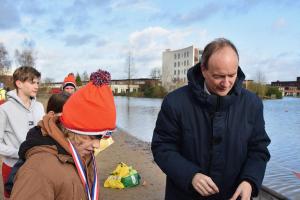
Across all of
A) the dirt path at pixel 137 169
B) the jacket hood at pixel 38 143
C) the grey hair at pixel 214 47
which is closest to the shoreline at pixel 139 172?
the dirt path at pixel 137 169

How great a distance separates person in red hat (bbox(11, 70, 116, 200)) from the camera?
6.05 ft

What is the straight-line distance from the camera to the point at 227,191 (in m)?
2.58

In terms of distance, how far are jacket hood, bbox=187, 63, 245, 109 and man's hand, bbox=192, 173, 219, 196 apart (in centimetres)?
49

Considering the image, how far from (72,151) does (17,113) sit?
233 centimetres

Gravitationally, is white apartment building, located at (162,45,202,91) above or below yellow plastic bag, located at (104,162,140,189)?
above

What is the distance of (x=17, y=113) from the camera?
13.5 ft

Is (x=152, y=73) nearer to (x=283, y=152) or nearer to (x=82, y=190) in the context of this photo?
(x=283, y=152)

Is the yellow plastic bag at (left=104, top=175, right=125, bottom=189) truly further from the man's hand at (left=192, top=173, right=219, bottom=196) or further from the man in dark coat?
the man's hand at (left=192, top=173, right=219, bottom=196)

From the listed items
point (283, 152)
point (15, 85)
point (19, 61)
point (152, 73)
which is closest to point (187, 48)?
point (152, 73)

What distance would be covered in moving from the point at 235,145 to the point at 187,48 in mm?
121535

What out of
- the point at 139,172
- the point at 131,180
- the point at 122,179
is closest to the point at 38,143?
the point at 122,179

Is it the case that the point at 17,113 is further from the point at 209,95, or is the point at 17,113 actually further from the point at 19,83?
the point at 209,95

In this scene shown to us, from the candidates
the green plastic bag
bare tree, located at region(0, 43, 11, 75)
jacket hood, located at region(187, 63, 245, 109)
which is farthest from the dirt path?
bare tree, located at region(0, 43, 11, 75)

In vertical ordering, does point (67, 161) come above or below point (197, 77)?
below
